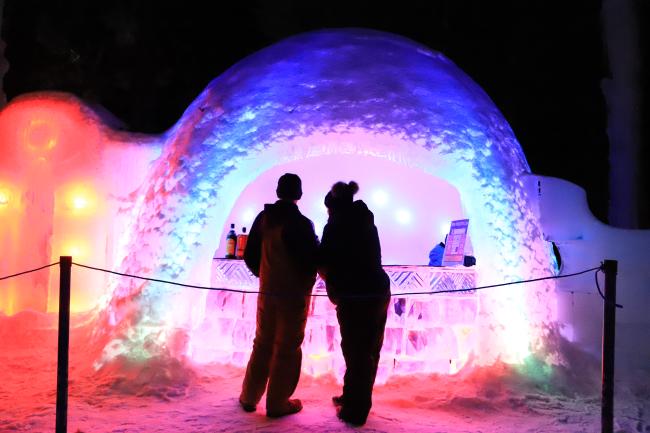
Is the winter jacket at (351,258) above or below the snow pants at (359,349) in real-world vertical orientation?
above

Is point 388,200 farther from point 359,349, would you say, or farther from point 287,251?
point 359,349

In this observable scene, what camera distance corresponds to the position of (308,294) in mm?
3699

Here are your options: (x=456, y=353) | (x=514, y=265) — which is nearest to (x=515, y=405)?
(x=456, y=353)

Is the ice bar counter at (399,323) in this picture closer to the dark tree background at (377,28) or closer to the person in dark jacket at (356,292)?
the person in dark jacket at (356,292)

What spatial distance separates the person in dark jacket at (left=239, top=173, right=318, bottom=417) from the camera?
11.9ft

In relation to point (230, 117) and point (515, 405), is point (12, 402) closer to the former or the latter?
point (230, 117)

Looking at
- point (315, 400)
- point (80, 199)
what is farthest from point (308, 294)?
point (80, 199)

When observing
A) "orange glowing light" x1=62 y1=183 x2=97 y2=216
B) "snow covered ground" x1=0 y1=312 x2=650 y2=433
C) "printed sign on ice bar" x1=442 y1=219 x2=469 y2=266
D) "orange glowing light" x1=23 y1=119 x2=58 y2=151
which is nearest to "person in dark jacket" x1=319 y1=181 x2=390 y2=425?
"snow covered ground" x1=0 y1=312 x2=650 y2=433

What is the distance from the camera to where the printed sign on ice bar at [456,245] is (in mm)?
5020

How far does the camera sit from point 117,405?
13.2 ft

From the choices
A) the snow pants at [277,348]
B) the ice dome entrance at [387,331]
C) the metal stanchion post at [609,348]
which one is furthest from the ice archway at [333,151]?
the metal stanchion post at [609,348]

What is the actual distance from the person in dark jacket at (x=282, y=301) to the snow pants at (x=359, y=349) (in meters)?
0.32

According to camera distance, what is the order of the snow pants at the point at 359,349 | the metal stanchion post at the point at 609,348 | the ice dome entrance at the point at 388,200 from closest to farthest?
the metal stanchion post at the point at 609,348
the snow pants at the point at 359,349
the ice dome entrance at the point at 388,200

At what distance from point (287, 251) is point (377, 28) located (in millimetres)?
10161
